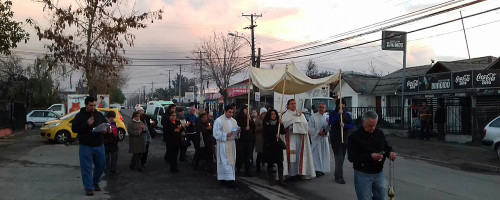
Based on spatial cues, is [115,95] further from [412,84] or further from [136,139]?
[136,139]

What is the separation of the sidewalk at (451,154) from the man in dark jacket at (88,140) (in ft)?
32.6

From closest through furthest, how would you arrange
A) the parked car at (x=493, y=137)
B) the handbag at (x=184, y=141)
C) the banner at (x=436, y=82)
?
the handbag at (x=184, y=141)
the parked car at (x=493, y=137)
the banner at (x=436, y=82)

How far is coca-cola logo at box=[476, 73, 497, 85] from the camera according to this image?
17547 millimetres

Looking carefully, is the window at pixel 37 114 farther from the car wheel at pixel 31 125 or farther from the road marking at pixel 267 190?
the road marking at pixel 267 190

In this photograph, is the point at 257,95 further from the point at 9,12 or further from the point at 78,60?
the point at 9,12

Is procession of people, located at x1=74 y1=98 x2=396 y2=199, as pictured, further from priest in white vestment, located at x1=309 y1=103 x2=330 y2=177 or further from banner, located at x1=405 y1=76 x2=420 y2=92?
banner, located at x1=405 y1=76 x2=420 y2=92

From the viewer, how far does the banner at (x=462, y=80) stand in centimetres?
1873

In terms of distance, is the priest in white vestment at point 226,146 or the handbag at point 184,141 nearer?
the priest in white vestment at point 226,146

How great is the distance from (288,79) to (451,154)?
8194 millimetres

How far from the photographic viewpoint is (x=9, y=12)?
13.5 m

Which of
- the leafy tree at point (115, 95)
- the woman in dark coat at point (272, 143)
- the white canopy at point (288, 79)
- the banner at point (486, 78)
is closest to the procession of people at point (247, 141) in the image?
the woman in dark coat at point (272, 143)

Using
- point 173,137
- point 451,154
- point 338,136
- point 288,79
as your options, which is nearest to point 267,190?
point 338,136

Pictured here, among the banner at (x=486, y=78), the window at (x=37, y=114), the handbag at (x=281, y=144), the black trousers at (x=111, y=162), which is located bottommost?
the black trousers at (x=111, y=162)

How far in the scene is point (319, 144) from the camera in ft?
31.7
